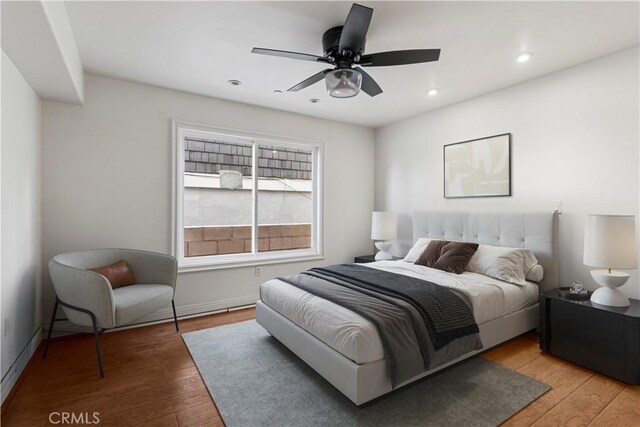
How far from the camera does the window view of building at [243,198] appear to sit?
3.85 metres

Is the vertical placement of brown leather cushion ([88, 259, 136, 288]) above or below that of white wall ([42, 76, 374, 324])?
below

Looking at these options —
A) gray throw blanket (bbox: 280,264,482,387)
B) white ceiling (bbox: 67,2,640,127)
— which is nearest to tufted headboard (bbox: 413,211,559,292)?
gray throw blanket (bbox: 280,264,482,387)

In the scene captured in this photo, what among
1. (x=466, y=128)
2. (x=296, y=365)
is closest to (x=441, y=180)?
(x=466, y=128)

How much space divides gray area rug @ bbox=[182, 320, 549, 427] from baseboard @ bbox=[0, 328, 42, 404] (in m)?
1.18

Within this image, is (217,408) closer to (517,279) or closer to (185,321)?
(185,321)

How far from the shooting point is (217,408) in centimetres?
198

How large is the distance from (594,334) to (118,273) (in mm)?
4096

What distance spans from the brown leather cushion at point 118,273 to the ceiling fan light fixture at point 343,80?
102 inches

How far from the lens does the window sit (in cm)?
379

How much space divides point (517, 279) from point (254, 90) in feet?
11.1

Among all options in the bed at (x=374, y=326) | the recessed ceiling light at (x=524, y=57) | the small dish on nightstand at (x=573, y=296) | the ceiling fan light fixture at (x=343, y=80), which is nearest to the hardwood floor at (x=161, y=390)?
the bed at (x=374, y=326)

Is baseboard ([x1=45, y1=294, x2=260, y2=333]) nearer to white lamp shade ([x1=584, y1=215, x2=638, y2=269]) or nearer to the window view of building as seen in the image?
the window view of building

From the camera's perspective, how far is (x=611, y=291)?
7.92ft

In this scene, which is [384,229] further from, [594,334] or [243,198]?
[594,334]
